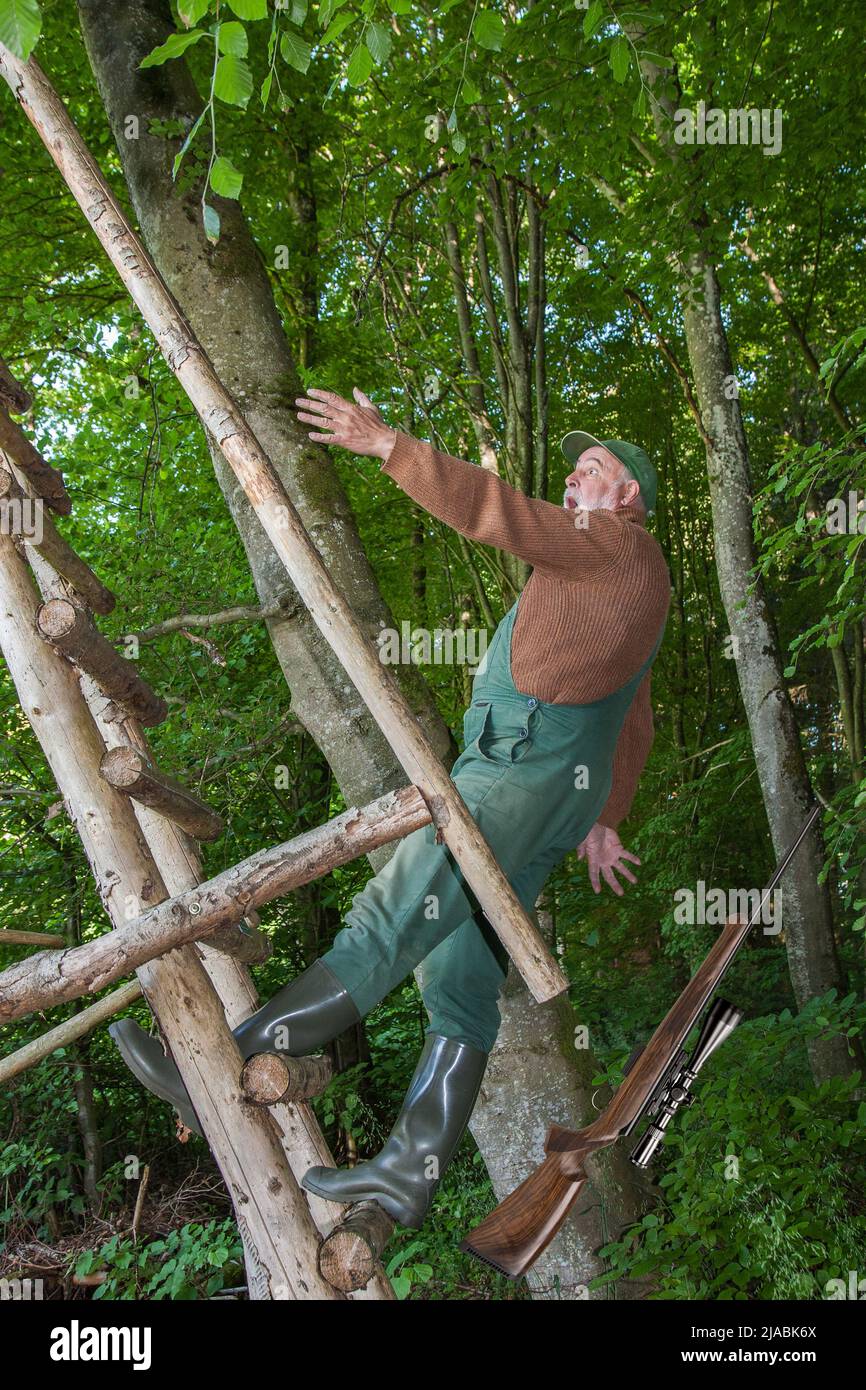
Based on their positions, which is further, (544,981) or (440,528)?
(440,528)

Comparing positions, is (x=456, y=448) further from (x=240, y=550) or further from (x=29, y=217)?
(x=29, y=217)

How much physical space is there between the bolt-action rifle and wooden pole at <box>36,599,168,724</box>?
1400mm

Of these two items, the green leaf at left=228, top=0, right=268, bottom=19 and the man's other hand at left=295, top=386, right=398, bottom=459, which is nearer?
the green leaf at left=228, top=0, right=268, bottom=19

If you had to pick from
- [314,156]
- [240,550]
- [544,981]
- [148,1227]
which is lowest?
[148,1227]

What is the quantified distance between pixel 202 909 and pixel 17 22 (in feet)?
5.11

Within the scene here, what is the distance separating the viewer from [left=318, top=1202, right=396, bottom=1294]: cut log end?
2.03m

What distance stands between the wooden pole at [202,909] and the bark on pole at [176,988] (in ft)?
0.55

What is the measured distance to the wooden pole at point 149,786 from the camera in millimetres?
2223

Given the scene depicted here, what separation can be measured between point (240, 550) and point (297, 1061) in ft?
11.0

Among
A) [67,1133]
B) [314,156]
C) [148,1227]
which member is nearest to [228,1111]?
[148,1227]

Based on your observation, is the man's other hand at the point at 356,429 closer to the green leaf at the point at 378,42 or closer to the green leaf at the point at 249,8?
the green leaf at the point at 249,8

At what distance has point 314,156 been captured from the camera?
6273 mm

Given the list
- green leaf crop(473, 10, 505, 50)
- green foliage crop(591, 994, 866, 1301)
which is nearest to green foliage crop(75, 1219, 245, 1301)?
green foliage crop(591, 994, 866, 1301)

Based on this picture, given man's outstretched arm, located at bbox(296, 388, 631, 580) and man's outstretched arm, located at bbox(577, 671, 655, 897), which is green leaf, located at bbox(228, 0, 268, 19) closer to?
man's outstretched arm, located at bbox(296, 388, 631, 580)
